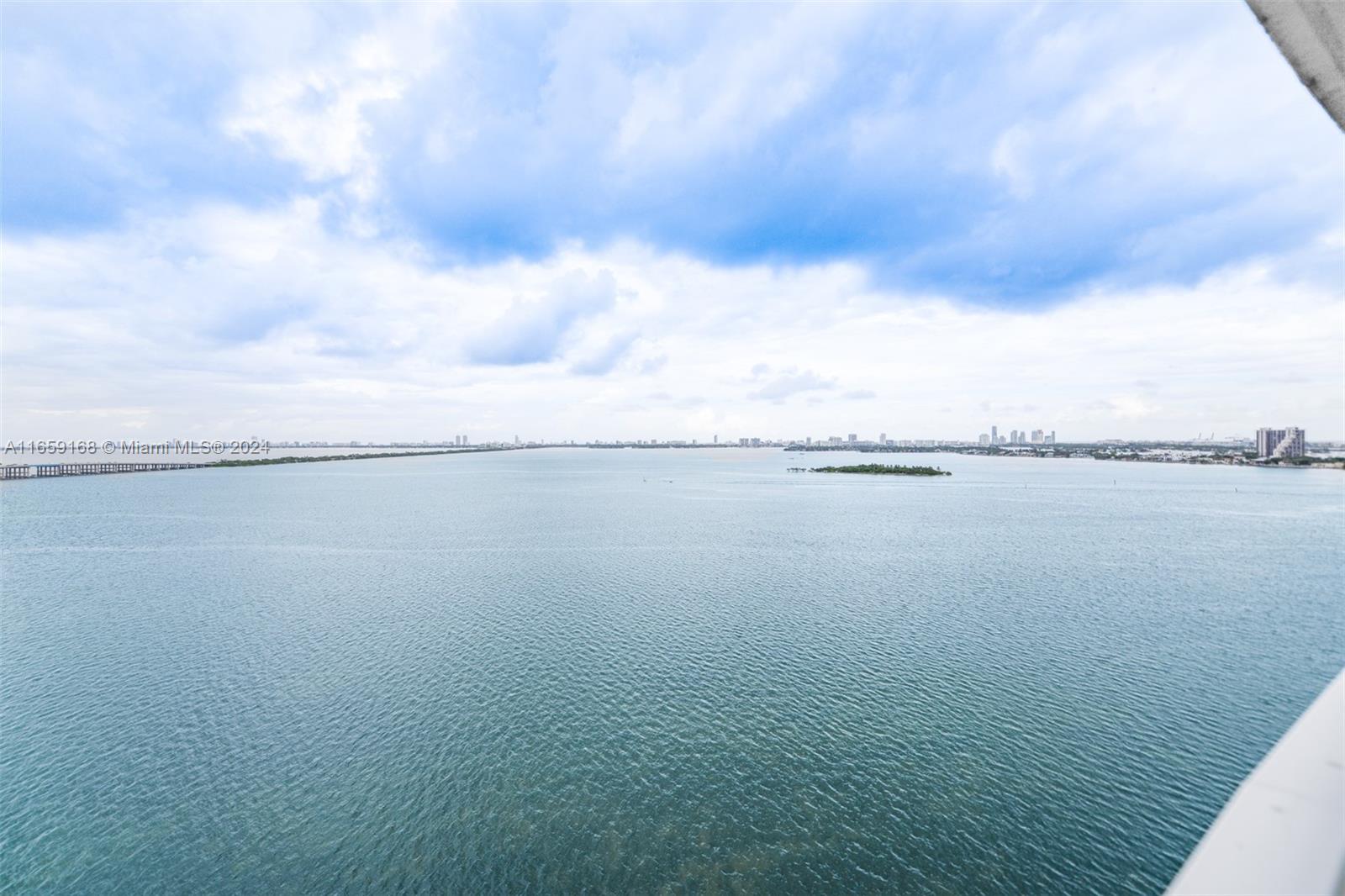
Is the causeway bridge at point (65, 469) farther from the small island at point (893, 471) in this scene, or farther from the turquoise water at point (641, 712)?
the small island at point (893, 471)

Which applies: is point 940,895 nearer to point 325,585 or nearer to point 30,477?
point 325,585

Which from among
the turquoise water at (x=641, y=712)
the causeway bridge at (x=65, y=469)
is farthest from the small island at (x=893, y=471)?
the causeway bridge at (x=65, y=469)

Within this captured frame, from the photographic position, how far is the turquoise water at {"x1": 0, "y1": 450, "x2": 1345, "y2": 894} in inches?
582

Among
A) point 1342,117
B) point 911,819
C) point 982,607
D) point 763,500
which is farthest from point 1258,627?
point 763,500

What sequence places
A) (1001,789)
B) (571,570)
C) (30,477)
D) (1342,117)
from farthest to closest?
(30,477), (571,570), (1001,789), (1342,117)

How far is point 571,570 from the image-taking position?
133 feet

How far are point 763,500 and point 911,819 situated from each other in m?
65.2

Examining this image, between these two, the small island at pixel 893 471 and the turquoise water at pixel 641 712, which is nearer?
the turquoise water at pixel 641 712

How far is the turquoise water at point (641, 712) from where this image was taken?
48.5ft

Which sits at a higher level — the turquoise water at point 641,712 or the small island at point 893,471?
the small island at point 893,471

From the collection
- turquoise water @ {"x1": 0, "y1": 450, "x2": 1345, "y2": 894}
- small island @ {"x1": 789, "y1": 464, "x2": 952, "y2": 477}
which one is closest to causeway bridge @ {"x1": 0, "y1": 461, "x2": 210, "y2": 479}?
turquoise water @ {"x1": 0, "y1": 450, "x2": 1345, "y2": 894}

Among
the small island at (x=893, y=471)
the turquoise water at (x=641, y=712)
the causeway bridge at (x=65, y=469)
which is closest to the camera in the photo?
the turquoise water at (x=641, y=712)

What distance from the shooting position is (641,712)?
2122 cm

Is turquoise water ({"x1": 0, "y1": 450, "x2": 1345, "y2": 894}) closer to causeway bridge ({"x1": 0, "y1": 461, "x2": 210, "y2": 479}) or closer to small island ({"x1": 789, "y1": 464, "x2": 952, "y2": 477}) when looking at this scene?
small island ({"x1": 789, "y1": 464, "x2": 952, "y2": 477})
